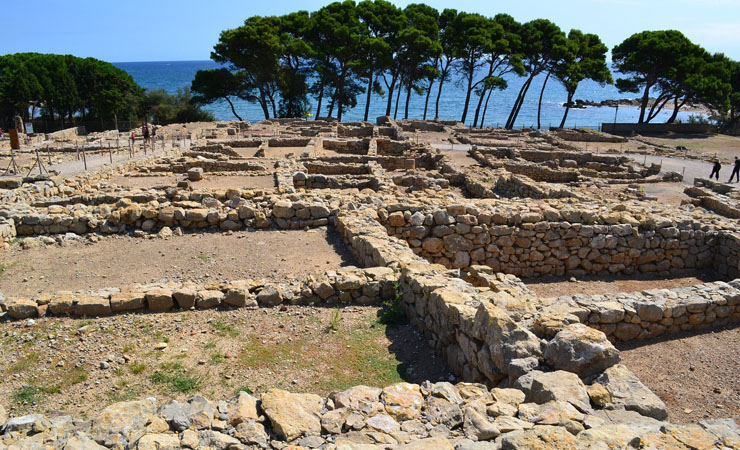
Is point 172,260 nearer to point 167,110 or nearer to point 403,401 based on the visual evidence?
point 403,401

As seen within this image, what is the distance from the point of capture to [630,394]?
14.3 ft

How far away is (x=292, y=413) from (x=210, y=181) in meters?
14.9

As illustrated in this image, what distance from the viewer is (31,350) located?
6.11 m

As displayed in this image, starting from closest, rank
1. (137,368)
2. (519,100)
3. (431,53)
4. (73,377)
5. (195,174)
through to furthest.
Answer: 1. (73,377)
2. (137,368)
3. (195,174)
4. (431,53)
5. (519,100)

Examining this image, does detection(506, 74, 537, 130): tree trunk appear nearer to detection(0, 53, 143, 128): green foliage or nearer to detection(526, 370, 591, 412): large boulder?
detection(0, 53, 143, 128): green foliage

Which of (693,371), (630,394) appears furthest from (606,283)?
(630,394)

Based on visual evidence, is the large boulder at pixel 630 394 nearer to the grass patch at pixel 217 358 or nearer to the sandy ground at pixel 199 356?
the sandy ground at pixel 199 356

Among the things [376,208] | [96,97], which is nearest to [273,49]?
[96,97]

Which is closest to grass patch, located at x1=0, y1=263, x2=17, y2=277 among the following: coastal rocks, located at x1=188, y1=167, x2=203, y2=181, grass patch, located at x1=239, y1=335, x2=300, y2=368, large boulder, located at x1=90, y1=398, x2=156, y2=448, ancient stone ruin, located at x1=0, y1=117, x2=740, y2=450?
ancient stone ruin, located at x1=0, y1=117, x2=740, y2=450

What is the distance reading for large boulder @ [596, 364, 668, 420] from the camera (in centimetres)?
423

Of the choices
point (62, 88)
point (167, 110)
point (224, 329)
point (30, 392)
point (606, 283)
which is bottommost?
point (606, 283)

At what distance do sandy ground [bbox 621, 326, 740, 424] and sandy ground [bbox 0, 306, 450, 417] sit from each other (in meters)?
3.02

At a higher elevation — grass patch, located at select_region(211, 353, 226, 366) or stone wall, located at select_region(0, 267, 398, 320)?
stone wall, located at select_region(0, 267, 398, 320)

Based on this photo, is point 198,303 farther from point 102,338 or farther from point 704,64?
point 704,64
